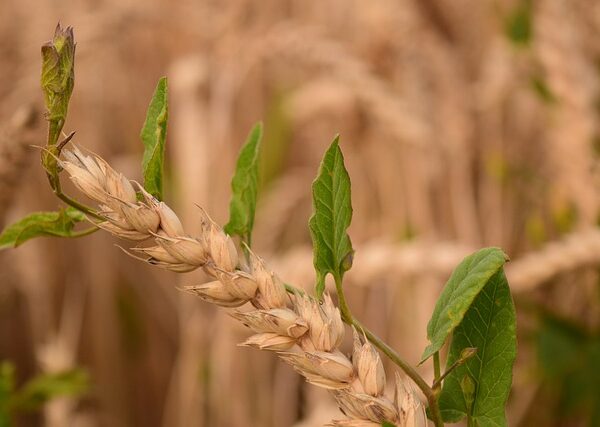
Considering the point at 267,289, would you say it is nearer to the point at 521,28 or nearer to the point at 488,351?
the point at 488,351

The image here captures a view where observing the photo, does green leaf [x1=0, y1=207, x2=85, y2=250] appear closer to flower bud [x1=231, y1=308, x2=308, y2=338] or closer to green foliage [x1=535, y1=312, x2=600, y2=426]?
flower bud [x1=231, y1=308, x2=308, y2=338]

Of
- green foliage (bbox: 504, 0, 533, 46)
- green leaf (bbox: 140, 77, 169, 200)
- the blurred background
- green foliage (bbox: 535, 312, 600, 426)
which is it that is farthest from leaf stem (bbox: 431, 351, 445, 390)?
green foliage (bbox: 504, 0, 533, 46)

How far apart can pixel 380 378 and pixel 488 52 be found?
129 cm

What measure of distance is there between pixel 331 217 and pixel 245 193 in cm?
6

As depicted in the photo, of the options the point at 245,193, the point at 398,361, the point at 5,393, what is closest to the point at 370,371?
the point at 398,361

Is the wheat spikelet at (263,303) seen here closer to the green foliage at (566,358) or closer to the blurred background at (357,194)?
the blurred background at (357,194)

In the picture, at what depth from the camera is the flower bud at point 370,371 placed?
0.92 ft

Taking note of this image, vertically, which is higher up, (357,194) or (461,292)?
(357,194)

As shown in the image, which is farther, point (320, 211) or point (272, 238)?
point (272, 238)

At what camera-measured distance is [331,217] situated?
320mm

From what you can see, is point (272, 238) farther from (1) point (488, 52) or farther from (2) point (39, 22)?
(2) point (39, 22)

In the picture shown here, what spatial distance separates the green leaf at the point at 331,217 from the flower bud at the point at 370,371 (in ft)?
0.12

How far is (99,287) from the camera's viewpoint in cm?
132

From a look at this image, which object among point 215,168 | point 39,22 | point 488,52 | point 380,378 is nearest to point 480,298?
point 380,378
